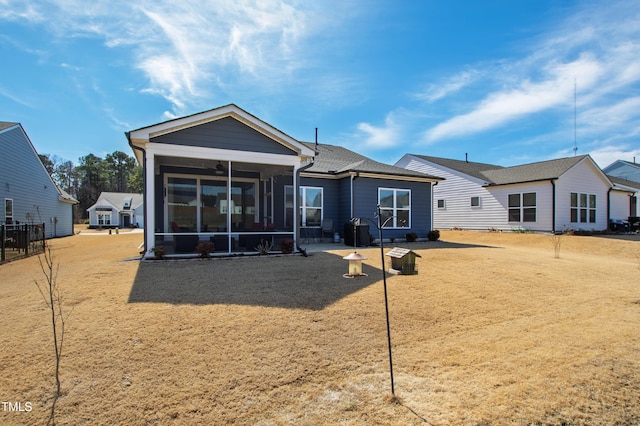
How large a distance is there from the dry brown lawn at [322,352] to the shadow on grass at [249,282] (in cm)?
6

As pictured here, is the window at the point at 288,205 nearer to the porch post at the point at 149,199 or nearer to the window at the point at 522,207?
the porch post at the point at 149,199

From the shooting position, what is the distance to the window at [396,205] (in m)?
14.0

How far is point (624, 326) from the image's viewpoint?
3.96 m

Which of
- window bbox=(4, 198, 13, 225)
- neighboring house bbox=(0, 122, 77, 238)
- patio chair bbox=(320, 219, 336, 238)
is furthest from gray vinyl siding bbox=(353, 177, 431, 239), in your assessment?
window bbox=(4, 198, 13, 225)

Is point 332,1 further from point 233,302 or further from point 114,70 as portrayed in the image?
point 233,302

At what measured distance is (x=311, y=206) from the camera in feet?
43.9

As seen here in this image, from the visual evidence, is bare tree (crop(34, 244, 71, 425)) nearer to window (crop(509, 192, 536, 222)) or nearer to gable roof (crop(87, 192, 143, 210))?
window (crop(509, 192, 536, 222))

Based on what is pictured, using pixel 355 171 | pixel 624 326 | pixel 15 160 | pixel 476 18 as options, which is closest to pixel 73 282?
pixel 624 326

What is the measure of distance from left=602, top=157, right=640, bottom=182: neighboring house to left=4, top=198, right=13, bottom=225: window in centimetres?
5062

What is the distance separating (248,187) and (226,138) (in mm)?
3477

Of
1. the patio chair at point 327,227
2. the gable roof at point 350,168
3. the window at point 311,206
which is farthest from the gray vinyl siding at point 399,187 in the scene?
the window at point 311,206

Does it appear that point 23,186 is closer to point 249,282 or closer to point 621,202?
point 249,282

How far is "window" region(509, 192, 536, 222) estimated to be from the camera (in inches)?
695

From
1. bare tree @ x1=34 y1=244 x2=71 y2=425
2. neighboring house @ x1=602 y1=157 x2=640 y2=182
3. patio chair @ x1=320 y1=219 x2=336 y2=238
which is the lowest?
bare tree @ x1=34 y1=244 x2=71 y2=425
